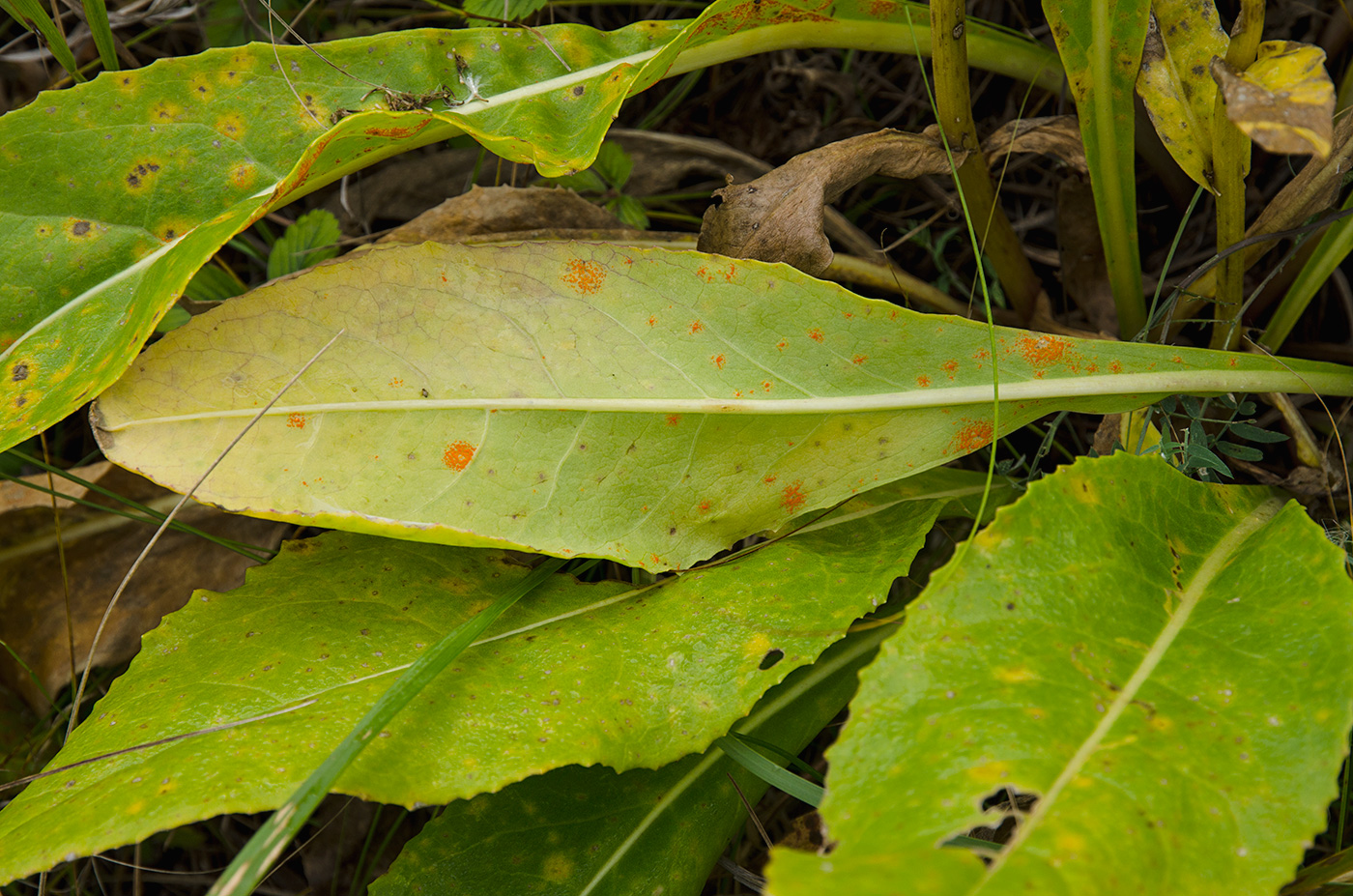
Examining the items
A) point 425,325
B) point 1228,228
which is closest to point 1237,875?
point 1228,228

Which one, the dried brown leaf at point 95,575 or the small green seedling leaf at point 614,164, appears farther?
the small green seedling leaf at point 614,164

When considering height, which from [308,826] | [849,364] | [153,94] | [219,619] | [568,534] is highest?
[153,94]

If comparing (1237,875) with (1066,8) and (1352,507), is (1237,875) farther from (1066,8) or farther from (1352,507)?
(1066,8)

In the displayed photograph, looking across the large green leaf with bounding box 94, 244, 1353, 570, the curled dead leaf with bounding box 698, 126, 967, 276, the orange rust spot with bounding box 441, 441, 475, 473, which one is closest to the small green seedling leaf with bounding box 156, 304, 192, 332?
the large green leaf with bounding box 94, 244, 1353, 570

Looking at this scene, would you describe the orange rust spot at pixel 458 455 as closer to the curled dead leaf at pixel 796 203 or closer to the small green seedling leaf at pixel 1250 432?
the curled dead leaf at pixel 796 203

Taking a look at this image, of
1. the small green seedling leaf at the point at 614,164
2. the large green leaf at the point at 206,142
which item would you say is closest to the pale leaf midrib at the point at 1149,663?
the large green leaf at the point at 206,142

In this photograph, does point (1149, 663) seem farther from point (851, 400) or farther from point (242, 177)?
point (242, 177)
